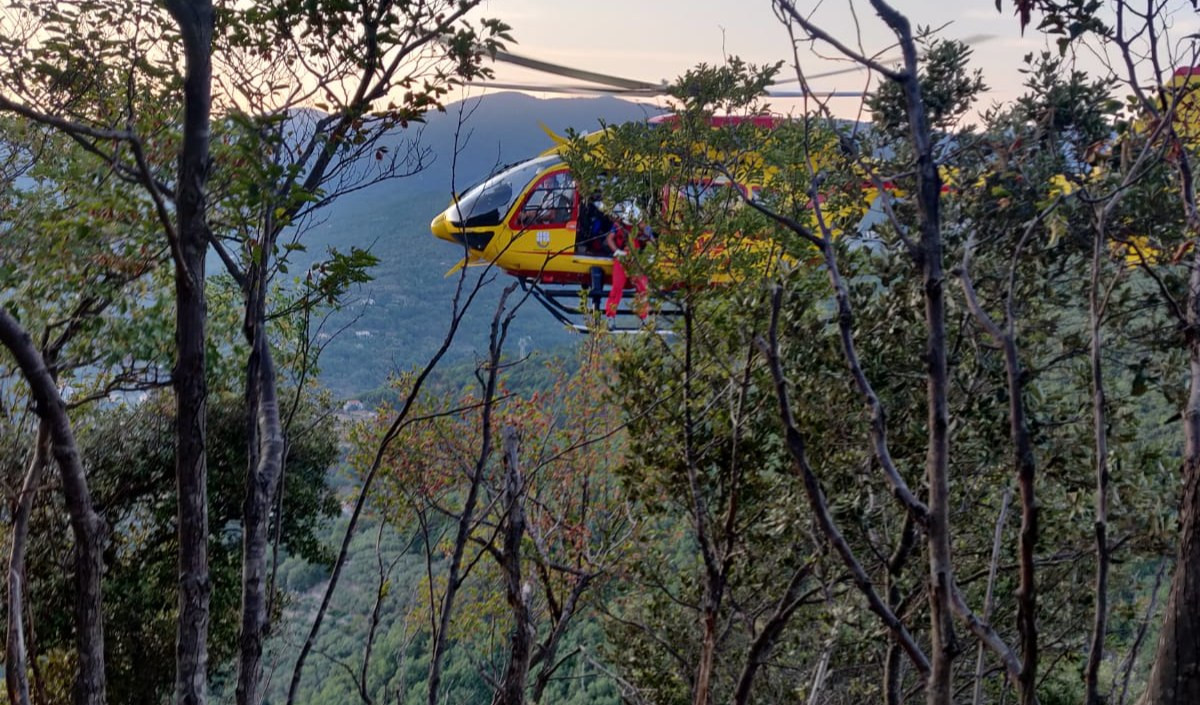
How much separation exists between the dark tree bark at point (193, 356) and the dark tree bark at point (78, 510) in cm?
56

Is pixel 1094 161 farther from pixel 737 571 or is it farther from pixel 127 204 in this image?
pixel 127 204

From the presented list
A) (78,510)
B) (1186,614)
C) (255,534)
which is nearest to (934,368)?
(1186,614)

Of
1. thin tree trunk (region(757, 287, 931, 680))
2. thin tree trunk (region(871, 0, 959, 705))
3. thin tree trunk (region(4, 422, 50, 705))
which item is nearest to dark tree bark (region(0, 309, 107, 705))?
thin tree trunk (region(4, 422, 50, 705))

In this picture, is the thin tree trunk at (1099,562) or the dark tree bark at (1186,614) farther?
the dark tree bark at (1186,614)

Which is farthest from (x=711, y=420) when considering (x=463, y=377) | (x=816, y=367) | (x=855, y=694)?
(x=463, y=377)

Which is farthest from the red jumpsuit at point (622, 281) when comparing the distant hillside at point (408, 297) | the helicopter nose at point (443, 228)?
the distant hillside at point (408, 297)

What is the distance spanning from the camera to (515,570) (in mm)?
2855

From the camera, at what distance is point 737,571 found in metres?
5.24

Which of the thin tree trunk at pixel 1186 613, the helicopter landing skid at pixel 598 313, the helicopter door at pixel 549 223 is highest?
the helicopter door at pixel 549 223

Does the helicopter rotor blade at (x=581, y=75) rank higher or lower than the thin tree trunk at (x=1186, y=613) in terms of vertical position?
higher

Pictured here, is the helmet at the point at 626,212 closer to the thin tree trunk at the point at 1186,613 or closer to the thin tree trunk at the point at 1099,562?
the thin tree trunk at the point at 1186,613

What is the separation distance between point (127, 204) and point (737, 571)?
3759mm

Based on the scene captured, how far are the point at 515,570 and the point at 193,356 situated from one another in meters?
1.22

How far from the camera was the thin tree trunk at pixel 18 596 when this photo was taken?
11.3ft
